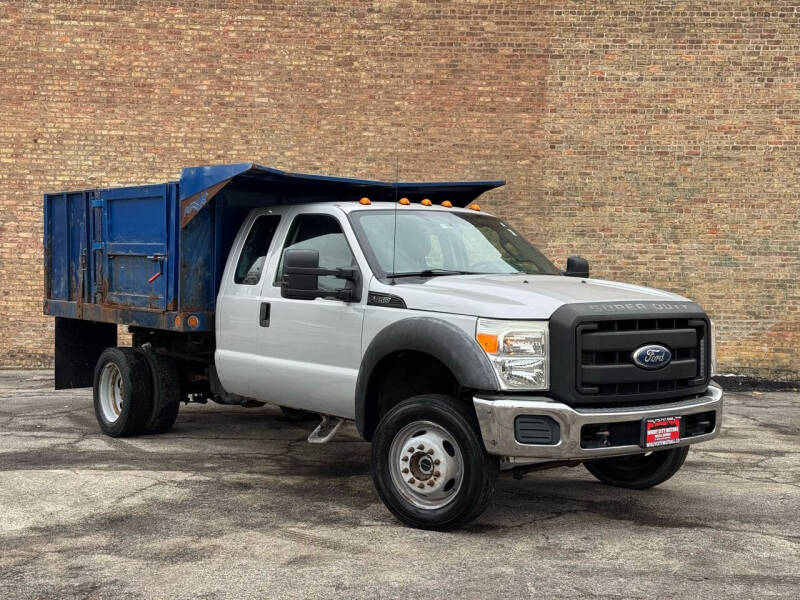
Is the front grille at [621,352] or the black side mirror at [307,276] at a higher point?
the black side mirror at [307,276]

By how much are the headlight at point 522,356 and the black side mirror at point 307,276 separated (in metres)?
1.31

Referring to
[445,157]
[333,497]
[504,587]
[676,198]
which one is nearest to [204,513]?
[333,497]

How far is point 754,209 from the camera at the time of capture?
45.4ft

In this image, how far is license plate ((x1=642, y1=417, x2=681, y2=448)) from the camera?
557 centimetres

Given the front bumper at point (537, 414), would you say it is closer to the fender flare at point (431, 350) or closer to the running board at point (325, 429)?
the fender flare at point (431, 350)

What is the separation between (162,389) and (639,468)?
420cm

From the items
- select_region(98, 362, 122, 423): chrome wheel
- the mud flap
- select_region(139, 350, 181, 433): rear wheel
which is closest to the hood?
select_region(139, 350, 181, 433): rear wheel

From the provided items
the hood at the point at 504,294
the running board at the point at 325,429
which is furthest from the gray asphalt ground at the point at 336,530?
the hood at the point at 504,294

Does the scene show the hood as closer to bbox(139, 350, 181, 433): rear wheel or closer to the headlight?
the headlight

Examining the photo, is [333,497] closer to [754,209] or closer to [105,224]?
[105,224]

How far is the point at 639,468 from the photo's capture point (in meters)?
6.88

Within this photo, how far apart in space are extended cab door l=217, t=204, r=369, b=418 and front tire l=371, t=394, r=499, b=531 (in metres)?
0.69

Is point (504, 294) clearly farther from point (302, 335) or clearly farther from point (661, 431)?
point (302, 335)

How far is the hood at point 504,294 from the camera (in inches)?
217
